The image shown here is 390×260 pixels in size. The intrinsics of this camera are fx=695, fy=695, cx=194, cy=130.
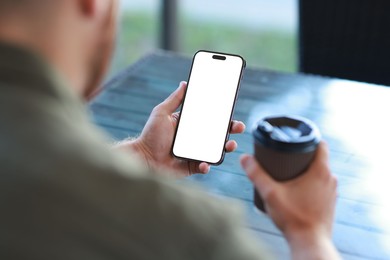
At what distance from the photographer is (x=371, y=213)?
1115mm

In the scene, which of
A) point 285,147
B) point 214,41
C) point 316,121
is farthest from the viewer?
point 214,41

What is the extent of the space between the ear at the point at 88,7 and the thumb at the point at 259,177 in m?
0.26

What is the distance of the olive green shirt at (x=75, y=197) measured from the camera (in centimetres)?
51

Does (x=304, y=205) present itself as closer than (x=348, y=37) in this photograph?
Yes

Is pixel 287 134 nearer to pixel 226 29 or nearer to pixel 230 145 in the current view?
pixel 230 145

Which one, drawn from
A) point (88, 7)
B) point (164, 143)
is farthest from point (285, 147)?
point (164, 143)

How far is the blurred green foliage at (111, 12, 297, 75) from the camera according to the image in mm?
3158

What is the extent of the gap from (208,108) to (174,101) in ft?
0.19

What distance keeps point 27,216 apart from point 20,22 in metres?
0.18

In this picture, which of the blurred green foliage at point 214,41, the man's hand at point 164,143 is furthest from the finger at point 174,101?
the blurred green foliage at point 214,41

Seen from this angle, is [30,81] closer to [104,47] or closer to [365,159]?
[104,47]

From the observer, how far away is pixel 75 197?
52 centimetres

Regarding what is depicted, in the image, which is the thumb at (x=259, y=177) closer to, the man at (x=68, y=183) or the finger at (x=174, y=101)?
the man at (x=68, y=183)

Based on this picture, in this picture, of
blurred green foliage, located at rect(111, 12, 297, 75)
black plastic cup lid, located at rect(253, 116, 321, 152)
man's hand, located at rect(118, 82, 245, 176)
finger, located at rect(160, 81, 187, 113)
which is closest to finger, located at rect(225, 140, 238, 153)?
man's hand, located at rect(118, 82, 245, 176)
